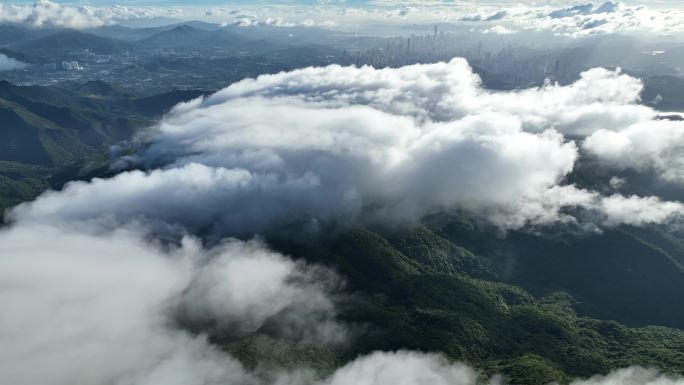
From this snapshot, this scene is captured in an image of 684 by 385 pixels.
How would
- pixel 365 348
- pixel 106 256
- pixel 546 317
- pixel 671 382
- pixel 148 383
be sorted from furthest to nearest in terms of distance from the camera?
pixel 106 256 → pixel 546 317 → pixel 365 348 → pixel 671 382 → pixel 148 383

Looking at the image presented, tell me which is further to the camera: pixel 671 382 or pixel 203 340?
pixel 203 340

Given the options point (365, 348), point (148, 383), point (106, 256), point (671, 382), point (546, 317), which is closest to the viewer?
point (148, 383)

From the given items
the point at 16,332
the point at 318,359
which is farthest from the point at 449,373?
the point at 16,332

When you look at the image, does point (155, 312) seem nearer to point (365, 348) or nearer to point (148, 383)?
point (148, 383)

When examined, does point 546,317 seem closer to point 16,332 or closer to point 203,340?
point 203,340

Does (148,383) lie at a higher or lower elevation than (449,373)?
higher

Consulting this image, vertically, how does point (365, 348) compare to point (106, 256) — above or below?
below

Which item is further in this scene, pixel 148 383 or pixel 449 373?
pixel 449 373

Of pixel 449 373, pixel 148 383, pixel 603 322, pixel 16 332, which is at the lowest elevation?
pixel 603 322

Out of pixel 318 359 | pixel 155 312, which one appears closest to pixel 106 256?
pixel 155 312
